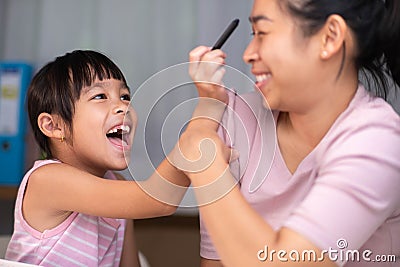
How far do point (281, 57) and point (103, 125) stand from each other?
32 centimetres

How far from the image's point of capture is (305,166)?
28.3 inches

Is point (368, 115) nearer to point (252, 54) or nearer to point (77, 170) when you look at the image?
point (252, 54)

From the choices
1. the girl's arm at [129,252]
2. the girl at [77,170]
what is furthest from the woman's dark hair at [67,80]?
the girl's arm at [129,252]

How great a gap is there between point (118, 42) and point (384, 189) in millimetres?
1221

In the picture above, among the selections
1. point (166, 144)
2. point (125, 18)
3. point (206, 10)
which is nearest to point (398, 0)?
point (166, 144)

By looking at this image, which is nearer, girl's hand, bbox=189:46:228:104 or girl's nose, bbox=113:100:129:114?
girl's hand, bbox=189:46:228:104

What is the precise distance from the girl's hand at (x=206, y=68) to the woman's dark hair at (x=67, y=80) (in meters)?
0.25

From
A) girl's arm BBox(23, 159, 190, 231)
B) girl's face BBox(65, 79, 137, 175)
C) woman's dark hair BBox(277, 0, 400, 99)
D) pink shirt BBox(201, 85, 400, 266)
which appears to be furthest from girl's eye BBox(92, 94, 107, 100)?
woman's dark hair BBox(277, 0, 400, 99)

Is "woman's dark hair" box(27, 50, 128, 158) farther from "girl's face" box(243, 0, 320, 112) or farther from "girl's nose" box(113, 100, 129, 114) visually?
"girl's face" box(243, 0, 320, 112)

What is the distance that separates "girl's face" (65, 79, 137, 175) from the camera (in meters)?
0.88

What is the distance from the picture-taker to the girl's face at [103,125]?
878mm

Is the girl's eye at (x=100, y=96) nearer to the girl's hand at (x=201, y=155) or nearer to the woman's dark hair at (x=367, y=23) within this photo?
the girl's hand at (x=201, y=155)

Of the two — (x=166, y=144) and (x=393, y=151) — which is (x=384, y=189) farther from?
(x=166, y=144)

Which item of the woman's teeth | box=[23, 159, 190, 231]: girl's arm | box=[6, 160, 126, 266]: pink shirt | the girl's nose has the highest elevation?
the woman's teeth
